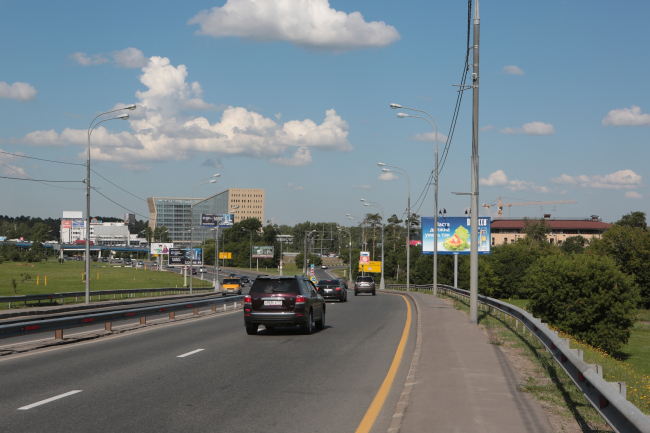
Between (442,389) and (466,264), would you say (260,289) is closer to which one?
(442,389)

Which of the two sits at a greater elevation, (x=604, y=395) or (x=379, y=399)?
(x=604, y=395)

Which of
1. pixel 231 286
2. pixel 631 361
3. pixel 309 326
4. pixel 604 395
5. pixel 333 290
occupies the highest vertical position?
pixel 604 395

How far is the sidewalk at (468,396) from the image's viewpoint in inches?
266

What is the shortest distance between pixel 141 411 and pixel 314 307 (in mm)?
11023

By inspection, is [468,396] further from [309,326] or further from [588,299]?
[588,299]

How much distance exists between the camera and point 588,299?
52719mm

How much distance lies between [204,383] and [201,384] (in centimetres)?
11

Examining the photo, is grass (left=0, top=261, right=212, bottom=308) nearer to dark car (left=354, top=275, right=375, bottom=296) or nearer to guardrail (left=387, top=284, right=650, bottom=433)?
dark car (left=354, top=275, right=375, bottom=296)

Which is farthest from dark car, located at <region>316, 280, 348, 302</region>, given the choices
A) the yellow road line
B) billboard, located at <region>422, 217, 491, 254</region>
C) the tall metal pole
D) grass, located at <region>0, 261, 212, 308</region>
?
the yellow road line

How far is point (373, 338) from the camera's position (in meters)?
16.9

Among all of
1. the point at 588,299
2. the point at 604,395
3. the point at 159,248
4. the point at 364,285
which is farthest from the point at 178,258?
the point at 604,395

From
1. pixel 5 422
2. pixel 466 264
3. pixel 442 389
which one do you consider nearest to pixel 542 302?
pixel 466 264

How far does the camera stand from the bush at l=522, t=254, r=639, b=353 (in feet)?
170

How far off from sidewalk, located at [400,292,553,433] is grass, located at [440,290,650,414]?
146cm
